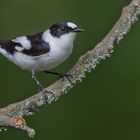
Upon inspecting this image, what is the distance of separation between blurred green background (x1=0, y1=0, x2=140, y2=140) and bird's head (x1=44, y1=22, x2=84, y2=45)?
33 cm

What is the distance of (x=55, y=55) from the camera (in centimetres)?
230

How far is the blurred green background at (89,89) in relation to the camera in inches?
106

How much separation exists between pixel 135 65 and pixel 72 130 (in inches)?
14.5

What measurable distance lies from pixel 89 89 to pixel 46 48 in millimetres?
444

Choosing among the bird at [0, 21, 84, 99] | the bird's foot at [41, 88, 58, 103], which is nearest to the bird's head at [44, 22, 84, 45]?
A: the bird at [0, 21, 84, 99]

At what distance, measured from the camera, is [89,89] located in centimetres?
272

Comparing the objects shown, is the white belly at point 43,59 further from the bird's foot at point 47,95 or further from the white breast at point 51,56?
the bird's foot at point 47,95

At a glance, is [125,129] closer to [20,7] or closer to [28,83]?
[28,83]

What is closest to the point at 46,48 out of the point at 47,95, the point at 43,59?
the point at 43,59

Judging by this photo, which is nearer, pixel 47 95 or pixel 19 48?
pixel 47 95

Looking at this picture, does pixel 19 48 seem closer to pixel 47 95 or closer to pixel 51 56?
pixel 51 56

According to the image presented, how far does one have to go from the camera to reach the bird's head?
2.32 metres

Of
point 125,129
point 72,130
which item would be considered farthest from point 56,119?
point 125,129

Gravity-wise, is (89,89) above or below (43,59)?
below
